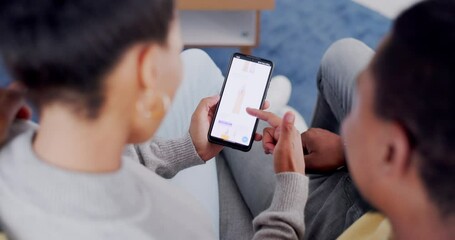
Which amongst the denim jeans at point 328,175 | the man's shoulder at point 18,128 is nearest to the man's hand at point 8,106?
the man's shoulder at point 18,128

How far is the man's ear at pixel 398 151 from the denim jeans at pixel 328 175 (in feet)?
1.32

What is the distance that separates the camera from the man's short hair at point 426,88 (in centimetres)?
44

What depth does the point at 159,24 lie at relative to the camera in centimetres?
50

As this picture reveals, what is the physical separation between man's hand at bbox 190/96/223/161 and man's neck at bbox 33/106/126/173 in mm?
394

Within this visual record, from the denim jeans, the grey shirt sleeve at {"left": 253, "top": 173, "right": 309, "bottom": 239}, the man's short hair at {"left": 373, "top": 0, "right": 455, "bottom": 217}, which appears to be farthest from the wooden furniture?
the man's short hair at {"left": 373, "top": 0, "right": 455, "bottom": 217}

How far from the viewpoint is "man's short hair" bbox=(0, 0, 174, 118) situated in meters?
0.45

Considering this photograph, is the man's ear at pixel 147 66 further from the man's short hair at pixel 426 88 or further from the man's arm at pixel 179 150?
the man's arm at pixel 179 150

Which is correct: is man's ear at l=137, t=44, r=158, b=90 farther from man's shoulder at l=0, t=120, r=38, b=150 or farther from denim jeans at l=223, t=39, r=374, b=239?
denim jeans at l=223, t=39, r=374, b=239

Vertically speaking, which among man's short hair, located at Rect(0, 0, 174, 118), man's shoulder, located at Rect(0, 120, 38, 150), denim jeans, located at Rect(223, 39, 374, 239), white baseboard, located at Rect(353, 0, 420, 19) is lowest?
denim jeans, located at Rect(223, 39, 374, 239)

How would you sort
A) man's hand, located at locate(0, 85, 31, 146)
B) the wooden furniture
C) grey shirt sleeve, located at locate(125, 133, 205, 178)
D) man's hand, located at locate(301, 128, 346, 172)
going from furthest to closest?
1. the wooden furniture
2. man's hand, located at locate(301, 128, 346, 172)
3. grey shirt sleeve, located at locate(125, 133, 205, 178)
4. man's hand, located at locate(0, 85, 31, 146)

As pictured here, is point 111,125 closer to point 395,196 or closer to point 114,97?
point 114,97

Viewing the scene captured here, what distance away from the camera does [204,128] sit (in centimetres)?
96

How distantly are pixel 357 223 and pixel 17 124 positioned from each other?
477mm

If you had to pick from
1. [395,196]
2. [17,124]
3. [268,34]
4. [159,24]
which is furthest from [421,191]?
[268,34]
